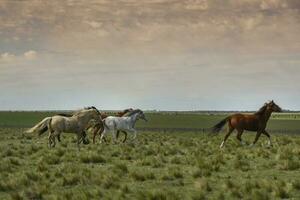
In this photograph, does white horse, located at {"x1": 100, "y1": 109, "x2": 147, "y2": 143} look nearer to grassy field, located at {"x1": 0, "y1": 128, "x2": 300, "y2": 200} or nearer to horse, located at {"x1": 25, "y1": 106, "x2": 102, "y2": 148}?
horse, located at {"x1": 25, "y1": 106, "x2": 102, "y2": 148}

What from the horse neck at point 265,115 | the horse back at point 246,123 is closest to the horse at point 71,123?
the horse back at point 246,123


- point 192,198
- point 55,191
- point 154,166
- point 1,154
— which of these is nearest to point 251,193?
point 192,198

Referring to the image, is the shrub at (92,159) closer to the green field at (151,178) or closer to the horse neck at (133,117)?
the green field at (151,178)

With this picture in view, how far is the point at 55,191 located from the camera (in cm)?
1252

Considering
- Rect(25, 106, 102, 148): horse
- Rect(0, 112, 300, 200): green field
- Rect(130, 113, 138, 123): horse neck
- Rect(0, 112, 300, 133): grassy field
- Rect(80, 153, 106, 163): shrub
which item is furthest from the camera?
Rect(0, 112, 300, 133): grassy field

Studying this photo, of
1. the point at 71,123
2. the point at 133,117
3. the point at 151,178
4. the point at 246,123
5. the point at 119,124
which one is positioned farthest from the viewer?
the point at 133,117

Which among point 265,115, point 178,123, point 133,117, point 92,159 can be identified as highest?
point 265,115

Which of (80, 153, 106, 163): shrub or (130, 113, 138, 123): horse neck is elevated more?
(130, 113, 138, 123): horse neck

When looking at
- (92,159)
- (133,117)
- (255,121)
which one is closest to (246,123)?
(255,121)

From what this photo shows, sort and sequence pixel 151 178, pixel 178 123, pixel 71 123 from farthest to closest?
1. pixel 178 123
2. pixel 71 123
3. pixel 151 178

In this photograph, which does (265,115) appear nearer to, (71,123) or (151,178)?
(71,123)

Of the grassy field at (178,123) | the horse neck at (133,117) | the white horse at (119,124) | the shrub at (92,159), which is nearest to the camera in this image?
the shrub at (92,159)

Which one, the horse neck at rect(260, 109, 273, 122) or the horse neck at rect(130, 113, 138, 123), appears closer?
the horse neck at rect(260, 109, 273, 122)

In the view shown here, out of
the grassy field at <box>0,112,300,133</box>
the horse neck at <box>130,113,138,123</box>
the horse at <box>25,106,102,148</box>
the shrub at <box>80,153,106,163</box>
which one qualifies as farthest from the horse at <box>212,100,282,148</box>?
the grassy field at <box>0,112,300,133</box>
